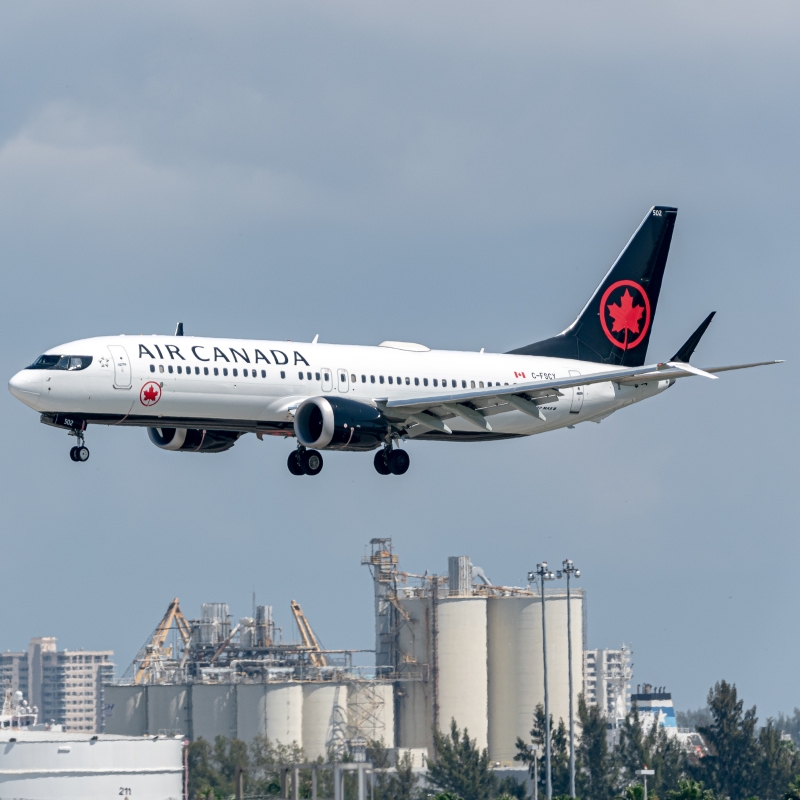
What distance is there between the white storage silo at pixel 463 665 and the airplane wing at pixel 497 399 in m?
84.2

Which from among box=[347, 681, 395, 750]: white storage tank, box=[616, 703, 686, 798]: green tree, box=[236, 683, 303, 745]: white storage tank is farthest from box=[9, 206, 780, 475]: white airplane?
box=[236, 683, 303, 745]: white storage tank

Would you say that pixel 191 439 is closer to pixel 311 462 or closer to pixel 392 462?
pixel 311 462

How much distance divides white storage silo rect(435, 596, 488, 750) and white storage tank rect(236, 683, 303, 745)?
1396 centimetres

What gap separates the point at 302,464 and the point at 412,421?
5.27 meters

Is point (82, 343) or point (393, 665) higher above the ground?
point (82, 343)

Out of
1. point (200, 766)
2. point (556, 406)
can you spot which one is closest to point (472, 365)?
point (556, 406)

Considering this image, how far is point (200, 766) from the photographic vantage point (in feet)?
443

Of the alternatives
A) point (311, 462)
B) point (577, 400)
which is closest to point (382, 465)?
point (311, 462)

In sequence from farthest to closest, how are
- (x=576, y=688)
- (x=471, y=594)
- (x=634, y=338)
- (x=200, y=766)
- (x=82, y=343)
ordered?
(x=471, y=594), (x=576, y=688), (x=200, y=766), (x=634, y=338), (x=82, y=343)

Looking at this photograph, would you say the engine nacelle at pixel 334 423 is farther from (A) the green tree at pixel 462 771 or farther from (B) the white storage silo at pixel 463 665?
(B) the white storage silo at pixel 463 665

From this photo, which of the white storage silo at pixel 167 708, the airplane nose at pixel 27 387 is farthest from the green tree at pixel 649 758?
the airplane nose at pixel 27 387

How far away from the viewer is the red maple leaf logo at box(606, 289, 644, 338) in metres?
81.9

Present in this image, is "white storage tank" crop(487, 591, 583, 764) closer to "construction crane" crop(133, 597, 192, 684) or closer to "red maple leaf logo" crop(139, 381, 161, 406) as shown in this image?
"construction crane" crop(133, 597, 192, 684)

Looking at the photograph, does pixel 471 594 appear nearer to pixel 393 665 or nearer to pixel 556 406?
pixel 393 665
